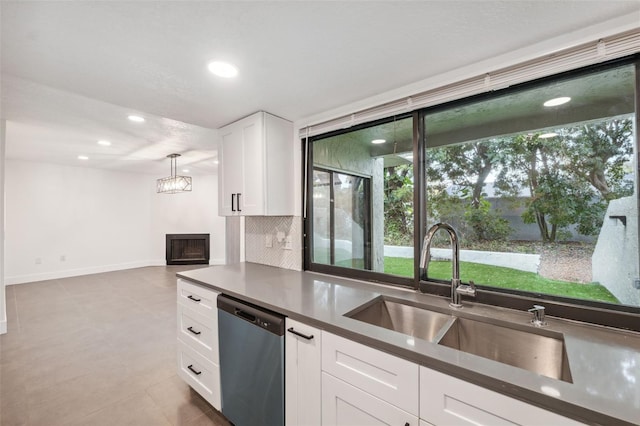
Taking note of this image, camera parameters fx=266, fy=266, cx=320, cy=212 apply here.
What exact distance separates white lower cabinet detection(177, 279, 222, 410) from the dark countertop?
0.16 meters

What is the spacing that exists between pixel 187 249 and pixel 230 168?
5.31 m

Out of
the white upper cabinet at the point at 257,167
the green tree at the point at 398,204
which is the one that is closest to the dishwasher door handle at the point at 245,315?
the white upper cabinet at the point at 257,167

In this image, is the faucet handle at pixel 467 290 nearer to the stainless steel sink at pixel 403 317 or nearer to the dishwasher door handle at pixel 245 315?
the stainless steel sink at pixel 403 317

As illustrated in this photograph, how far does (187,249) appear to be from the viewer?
Answer: 22.5ft

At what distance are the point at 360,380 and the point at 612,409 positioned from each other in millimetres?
747

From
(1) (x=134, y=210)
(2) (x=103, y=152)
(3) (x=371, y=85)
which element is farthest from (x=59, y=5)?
(1) (x=134, y=210)

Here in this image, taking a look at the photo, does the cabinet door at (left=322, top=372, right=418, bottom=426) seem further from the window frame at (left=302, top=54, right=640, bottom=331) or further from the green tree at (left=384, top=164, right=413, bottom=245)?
the green tree at (left=384, top=164, right=413, bottom=245)

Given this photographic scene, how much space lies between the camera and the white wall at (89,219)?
495 centimetres

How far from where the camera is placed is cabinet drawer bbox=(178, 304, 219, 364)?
1755 mm

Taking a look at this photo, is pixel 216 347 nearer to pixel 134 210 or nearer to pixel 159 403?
pixel 159 403

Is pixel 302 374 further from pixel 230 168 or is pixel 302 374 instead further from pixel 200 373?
pixel 230 168

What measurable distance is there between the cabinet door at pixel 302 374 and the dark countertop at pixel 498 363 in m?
0.07

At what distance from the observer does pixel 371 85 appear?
175cm

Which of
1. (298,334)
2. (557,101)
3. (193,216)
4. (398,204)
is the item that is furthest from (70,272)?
(557,101)
